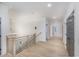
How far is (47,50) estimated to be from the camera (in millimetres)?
2555

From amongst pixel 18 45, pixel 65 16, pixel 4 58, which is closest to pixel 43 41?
pixel 18 45

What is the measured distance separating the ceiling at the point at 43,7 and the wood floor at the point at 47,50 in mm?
665

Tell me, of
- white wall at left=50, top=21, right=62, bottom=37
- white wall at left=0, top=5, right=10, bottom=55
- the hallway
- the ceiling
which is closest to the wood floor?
the hallway

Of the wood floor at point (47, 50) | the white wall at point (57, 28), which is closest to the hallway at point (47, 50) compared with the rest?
the wood floor at point (47, 50)

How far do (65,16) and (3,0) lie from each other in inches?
62.5

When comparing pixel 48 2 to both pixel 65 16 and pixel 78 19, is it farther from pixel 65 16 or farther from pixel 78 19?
pixel 65 16

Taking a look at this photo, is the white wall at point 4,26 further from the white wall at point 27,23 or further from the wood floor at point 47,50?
the wood floor at point 47,50

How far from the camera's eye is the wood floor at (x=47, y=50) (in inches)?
94.9

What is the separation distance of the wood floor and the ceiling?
665mm

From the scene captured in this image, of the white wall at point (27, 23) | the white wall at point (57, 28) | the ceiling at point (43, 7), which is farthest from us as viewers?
the white wall at point (57, 28)

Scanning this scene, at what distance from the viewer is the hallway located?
241cm

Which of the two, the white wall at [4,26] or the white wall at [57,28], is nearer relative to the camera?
the white wall at [4,26]

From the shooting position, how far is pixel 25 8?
2.46 meters

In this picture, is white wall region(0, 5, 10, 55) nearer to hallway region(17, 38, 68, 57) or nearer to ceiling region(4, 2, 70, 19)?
ceiling region(4, 2, 70, 19)
